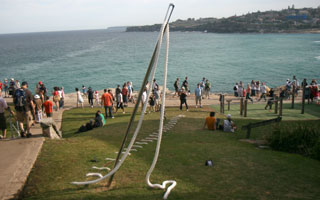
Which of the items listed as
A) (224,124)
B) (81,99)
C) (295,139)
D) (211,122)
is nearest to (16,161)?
(211,122)

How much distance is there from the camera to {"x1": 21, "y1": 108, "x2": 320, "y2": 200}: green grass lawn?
672 centimetres

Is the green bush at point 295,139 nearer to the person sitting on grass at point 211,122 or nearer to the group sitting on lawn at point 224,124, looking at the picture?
the group sitting on lawn at point 224,124

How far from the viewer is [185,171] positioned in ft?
26.5

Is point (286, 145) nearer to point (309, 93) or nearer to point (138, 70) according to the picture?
point (309, 93)

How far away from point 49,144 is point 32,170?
232cm

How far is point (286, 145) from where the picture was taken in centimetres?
1053

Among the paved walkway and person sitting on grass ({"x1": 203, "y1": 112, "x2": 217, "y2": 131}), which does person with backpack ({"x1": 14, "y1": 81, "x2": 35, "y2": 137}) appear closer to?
the paved walkway

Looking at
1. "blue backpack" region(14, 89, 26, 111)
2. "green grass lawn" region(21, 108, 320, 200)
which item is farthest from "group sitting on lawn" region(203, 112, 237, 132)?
"blue backpack" region(14, 89, 26, 111)

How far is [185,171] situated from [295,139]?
16.4ft

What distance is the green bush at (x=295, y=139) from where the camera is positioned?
1013 cm

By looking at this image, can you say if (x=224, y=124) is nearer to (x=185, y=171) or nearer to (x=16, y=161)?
(x=185, y=171)

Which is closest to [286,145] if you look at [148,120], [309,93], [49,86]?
[148,120]

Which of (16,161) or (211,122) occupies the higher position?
(16,161)

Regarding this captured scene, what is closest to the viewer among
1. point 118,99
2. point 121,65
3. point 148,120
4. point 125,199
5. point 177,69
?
point 125,199
